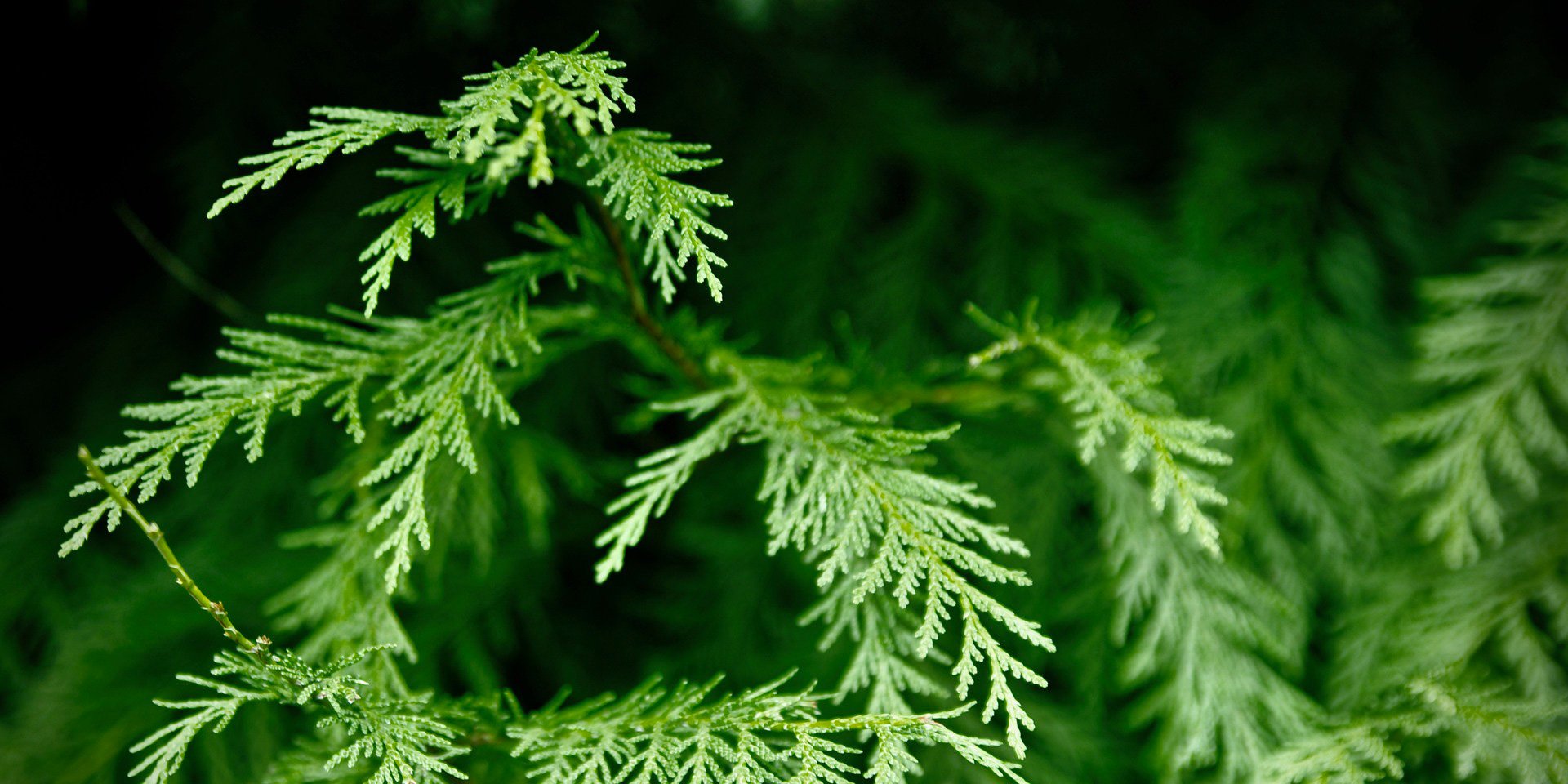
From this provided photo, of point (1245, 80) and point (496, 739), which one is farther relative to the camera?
point (1245, 80)

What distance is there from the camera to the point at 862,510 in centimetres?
Result: 113

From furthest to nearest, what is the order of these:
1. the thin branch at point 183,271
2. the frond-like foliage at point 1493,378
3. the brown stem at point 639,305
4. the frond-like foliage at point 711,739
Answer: the thin branch at point 183,271, the frond-like foliage at point 1493,378, the brown stem at point 639,305, the frond-like foliage at point 711,739

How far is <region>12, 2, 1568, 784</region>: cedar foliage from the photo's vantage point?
113cm

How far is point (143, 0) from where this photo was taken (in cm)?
192

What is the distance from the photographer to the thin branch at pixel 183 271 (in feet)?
6.19

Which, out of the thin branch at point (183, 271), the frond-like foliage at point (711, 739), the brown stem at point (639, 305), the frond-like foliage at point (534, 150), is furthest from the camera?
the thin branch at point (183, 271)

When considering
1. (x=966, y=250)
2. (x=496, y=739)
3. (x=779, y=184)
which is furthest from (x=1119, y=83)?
(x=496, y=739)

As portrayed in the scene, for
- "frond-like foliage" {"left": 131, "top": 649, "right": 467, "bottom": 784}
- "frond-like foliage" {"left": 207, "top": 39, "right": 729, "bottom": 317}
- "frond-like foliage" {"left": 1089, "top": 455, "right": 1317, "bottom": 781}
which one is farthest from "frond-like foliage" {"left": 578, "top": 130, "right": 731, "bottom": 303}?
"frond-like foliage" {"left": 1089, "top": 455, "right": 1317, "bottom": 781}

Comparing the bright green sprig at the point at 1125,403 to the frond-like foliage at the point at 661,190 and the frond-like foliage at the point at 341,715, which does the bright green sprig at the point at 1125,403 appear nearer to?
the frond-like foliage at the point at 661,190

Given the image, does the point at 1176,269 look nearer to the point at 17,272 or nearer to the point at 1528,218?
the point at 1528,218

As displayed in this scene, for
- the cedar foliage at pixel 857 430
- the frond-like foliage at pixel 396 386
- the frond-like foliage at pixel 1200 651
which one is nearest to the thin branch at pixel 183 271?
the cedar foliage at pixel 857 430

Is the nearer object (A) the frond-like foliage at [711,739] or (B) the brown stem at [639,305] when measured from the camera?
(A) the frond-like foliage at [711,739]

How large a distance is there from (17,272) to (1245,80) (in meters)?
2.87

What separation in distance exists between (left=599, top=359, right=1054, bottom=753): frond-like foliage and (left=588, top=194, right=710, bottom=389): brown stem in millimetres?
95
